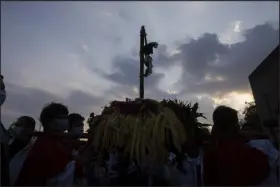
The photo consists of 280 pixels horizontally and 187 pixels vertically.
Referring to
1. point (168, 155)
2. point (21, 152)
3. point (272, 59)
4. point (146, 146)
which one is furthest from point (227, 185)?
point (21, 152)

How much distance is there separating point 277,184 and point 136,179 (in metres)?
1.41

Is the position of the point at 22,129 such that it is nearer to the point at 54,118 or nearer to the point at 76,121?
the point at 54,118

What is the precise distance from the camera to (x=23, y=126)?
436cm

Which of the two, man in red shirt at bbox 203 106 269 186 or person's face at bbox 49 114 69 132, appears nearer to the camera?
man in red shirt at bbox 203 106 269 186

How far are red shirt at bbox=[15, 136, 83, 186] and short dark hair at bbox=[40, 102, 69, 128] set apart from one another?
0.29m

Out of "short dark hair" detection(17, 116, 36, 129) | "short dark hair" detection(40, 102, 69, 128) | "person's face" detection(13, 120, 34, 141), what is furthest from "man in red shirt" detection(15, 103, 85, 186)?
"short dark hair" detection(17, 116, 36, 129)

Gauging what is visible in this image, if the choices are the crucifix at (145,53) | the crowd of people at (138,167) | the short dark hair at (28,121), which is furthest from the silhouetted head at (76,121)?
the crucifix at (145,53)

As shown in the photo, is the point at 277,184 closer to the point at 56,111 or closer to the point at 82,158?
the point at 82,158

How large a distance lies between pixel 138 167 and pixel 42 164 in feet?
3.34

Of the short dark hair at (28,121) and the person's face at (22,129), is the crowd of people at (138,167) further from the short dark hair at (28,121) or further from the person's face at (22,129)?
the short dark hair at (28,121)

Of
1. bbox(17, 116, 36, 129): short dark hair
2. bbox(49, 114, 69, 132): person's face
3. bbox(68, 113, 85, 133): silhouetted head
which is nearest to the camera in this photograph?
bbox(49, 114, 69, 132): person's face

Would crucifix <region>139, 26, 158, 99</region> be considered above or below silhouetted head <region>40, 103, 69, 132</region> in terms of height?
above

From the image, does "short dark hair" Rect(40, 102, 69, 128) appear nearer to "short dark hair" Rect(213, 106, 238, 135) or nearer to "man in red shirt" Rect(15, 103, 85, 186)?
"man in red shirt" Rect(15, 103, 85, 186)

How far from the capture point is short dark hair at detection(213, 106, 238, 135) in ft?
11.7
